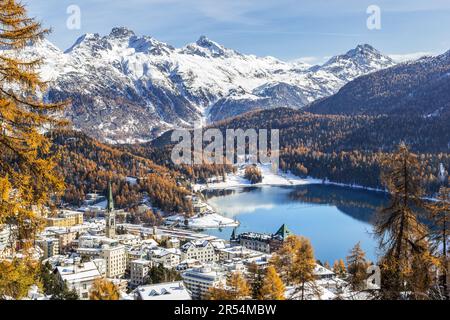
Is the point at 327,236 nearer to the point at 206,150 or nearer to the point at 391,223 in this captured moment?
the point at 391,223

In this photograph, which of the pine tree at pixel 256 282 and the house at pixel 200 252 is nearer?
the pine tree at pixel 256 282

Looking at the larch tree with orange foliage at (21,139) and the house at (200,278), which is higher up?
the larch tree with orange foliage at (21,139)

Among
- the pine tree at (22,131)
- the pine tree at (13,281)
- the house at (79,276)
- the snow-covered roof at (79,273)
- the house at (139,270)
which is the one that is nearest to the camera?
the pine tree at (22,131)

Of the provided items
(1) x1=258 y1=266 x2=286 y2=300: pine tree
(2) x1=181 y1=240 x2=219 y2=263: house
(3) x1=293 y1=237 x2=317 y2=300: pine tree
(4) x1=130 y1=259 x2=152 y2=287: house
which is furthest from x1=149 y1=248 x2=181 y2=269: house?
(1) x1=258 y1=266 x2=286 y2=300: pine tree

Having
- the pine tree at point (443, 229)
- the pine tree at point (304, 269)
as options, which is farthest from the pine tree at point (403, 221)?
the pine tree at point (304, 269)

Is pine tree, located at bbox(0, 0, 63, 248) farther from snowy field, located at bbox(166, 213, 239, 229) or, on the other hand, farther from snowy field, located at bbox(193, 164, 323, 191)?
snowy field, located at bbox(193, 164, 323, 191)

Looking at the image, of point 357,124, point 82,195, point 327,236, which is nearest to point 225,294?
point 327,236

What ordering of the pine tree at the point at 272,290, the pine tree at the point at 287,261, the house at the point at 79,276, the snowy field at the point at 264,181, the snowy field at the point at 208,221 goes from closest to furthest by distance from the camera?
the pine tree at the point at 272,290, the pine tree at the point at 287,261, the house at the point at 79,276, the snowy field at the point at 208,221, the snowy field at the point at 264,181

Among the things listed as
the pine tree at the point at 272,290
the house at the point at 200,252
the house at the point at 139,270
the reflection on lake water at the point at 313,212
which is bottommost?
the reflection on lake water at the point at 313,212

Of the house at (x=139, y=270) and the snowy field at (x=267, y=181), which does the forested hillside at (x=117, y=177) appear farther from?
the house at (x=139, y=270)
